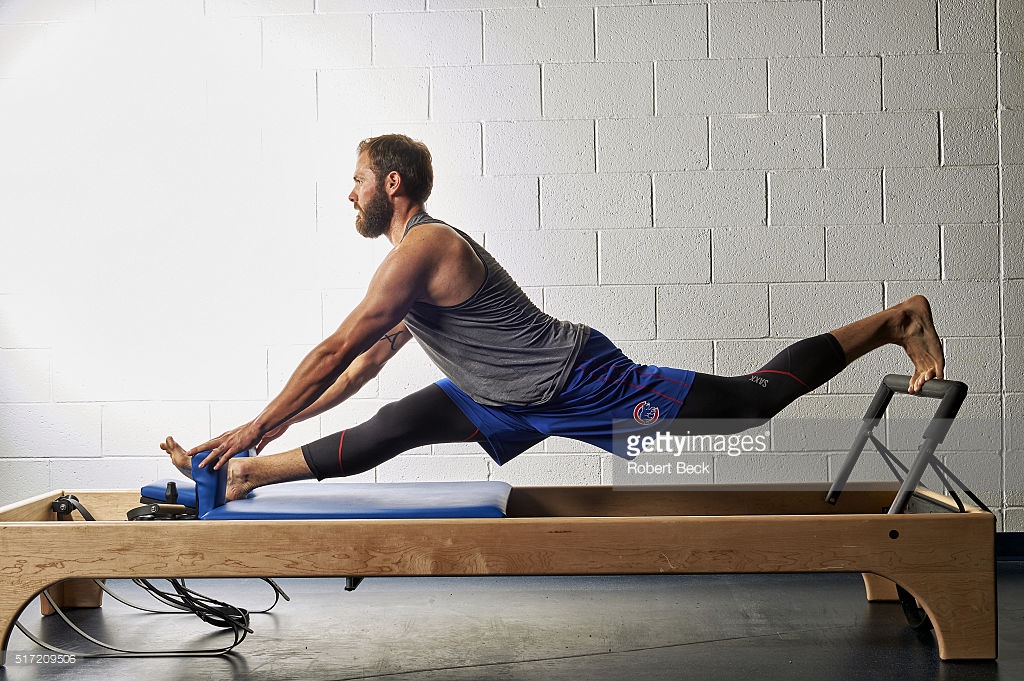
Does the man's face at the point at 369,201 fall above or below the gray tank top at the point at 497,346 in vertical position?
above

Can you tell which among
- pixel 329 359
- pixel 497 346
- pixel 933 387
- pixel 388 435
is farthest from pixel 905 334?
pixel 329 359

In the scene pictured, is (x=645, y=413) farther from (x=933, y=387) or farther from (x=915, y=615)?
(x=915, y=615)

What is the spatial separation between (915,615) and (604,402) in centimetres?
105

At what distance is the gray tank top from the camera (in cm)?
270

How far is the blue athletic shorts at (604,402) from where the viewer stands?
8.80ft

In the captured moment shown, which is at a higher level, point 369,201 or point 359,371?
point 369,201

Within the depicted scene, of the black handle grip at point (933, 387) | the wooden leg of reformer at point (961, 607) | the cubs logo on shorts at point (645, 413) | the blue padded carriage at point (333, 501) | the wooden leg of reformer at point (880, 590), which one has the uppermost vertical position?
the black handle grip at point (933, 387)

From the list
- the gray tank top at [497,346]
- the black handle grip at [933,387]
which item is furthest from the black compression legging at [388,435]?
the black handle grip at [933,387]

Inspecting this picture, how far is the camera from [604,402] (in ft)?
8.86

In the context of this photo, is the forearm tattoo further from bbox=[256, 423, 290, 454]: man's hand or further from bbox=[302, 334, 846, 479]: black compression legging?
bbox=[256, 423, 290, 454]: man's hand

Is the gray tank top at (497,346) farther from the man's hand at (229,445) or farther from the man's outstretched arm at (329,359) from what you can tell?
the man's hand at (229,445)

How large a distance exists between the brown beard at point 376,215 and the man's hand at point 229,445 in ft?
2.08

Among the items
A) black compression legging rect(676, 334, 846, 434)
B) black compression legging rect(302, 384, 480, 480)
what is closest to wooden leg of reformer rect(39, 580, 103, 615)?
black compression legging rect(302, 384, 480, 480)

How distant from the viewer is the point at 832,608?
3031 mm
